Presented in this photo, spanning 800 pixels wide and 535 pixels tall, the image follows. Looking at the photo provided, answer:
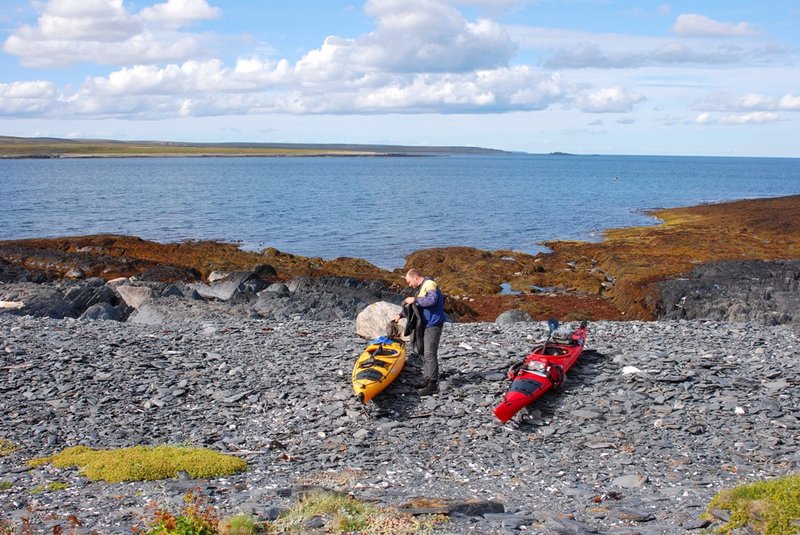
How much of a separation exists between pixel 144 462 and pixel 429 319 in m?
5.92

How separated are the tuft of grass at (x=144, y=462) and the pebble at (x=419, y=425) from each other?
10.5 inches

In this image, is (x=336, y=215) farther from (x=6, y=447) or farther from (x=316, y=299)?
(x=6, y=447)

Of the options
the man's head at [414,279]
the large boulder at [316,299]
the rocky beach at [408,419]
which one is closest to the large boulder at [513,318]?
the rocky beach at [408,419]

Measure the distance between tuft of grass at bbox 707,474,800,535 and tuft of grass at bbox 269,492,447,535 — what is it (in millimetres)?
3542

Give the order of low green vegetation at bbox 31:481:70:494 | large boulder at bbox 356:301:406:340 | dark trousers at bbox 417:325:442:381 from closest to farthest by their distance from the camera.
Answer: low green vegetation at bbox 31:481:70:494 → dark trousers at bbox 417:325:442:381 → large boulder at bbox 356:301:406:340

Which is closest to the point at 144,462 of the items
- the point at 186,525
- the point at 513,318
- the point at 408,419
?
the point at 186,525

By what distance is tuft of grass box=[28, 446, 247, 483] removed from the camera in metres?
11.1

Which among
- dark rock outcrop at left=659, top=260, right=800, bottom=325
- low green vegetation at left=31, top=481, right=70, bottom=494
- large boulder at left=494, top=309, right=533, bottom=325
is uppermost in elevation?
low green vegetation at left=31, top=481, right=70, bottom=494

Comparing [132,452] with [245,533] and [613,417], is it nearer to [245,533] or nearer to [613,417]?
[245,533]

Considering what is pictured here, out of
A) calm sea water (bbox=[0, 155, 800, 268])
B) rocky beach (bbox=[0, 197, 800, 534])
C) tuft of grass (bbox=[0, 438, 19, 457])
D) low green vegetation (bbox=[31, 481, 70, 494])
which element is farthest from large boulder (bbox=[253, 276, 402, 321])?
calm sea water (bbox=[0, 155, 800, 268])

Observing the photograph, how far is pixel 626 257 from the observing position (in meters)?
42.8

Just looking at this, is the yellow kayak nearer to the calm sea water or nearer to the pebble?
the pebble

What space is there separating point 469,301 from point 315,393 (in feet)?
62.4

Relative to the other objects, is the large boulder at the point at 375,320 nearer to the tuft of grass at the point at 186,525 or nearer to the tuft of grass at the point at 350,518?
the tuft of grass at the point at 350,518
